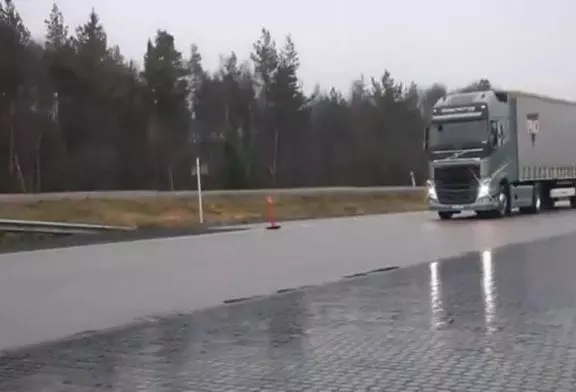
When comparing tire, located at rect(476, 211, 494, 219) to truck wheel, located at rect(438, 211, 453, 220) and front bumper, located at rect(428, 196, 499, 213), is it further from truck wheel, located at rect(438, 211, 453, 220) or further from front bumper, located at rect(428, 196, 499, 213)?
truck wheel, located at rect(438, 211, 453, 220)

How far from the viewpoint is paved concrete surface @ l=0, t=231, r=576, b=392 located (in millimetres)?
7387

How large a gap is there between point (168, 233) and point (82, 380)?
20156 millimetres

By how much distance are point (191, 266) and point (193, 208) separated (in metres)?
26.2

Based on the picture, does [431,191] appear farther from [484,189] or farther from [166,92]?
[166,92]

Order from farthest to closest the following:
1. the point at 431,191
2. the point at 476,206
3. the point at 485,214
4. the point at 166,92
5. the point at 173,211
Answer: the point at 166,92
the point at 173,211
the point at 485,214
the point at 431,191
the point at 476,206

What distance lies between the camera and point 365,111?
104 meters

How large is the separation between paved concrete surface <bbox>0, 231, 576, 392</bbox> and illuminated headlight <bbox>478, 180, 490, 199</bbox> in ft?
61.1

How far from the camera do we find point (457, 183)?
107ft

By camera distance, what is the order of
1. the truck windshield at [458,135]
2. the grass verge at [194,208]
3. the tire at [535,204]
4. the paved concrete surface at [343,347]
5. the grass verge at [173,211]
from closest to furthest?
the paved concrete surface at [343,347] → the grass verge at [173,211] → the truck windshield at [458,135] → the tire at [535,204] → the grass verge at [194,208]

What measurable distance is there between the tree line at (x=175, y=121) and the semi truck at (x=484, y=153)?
87.0 ft

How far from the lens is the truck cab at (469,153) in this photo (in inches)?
1262

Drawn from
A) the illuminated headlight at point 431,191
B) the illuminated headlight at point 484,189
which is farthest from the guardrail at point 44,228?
the illuminated headlight at point 484,189

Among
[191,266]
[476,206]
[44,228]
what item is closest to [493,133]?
[476,206]

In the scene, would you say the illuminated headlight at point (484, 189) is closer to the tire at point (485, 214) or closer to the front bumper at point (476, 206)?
the front bumper at point (476, 206)
